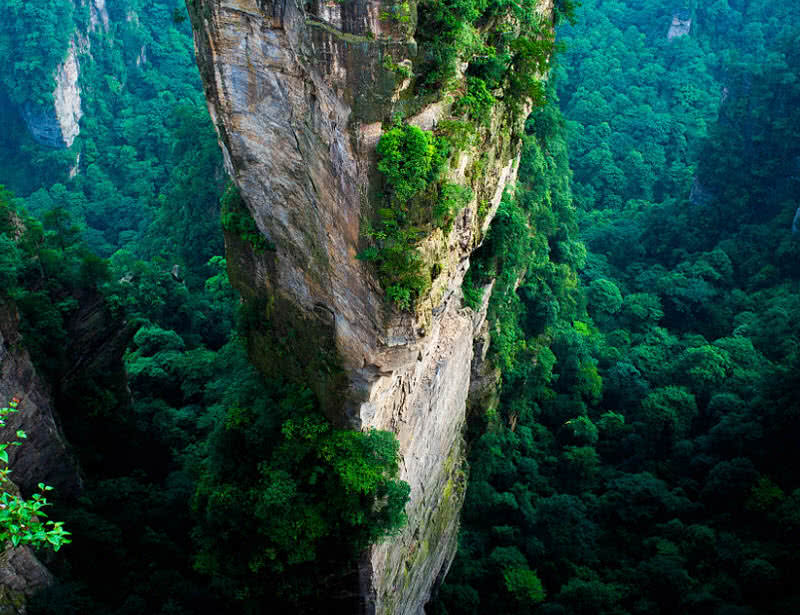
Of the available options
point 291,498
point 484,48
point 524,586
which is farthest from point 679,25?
point 291,498

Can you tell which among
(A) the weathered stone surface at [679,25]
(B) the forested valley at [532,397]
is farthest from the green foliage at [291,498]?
(A) the weathered stone surface at [679,25]

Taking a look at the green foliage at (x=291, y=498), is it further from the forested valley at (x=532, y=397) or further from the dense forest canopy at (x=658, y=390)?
the dense forest canopy at (x=658, y=390)

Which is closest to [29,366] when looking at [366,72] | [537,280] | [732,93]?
[366,72]

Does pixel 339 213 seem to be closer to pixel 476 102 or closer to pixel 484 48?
pixel 476 102

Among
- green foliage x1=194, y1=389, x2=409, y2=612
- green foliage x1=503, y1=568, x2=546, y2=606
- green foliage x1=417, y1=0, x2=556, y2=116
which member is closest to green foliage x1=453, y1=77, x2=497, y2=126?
green foliage x1=417, y1=0, x2=556, y2=116

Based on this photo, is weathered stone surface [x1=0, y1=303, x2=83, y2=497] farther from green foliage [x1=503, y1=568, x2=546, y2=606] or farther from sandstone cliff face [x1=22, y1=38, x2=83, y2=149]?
sandstone cliff face [x1=22, y1=38, x2=83, y2=149]

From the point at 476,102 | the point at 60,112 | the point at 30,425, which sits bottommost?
the point at 30,425
